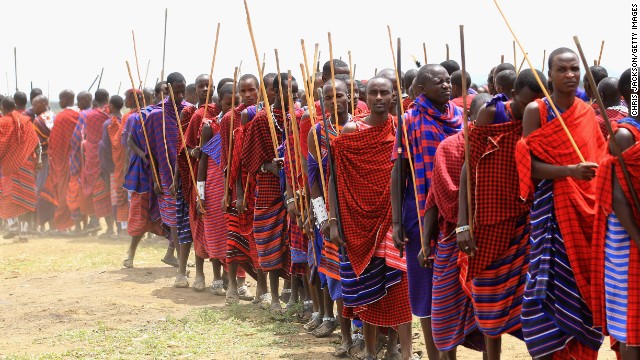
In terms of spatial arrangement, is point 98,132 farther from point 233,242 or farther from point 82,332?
point 82,332

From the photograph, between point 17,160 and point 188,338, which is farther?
point 17,160

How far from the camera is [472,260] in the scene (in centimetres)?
568

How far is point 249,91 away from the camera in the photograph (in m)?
10.1

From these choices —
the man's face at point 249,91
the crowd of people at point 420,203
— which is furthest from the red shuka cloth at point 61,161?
the man's face at point 249,91

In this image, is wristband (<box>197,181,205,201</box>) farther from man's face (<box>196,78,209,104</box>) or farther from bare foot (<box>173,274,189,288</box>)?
bare foot (<box>173,274,189,288</box>)

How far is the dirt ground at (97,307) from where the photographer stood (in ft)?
26.7

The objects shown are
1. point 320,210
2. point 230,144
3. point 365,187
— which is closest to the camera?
point 365,187

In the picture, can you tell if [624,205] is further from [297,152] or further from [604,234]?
[297,152]

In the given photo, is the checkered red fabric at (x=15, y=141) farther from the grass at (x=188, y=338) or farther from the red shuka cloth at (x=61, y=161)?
the grass at (x=188, y=338)

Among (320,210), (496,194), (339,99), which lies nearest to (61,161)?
(339,99)

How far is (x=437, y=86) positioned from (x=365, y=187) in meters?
1.05

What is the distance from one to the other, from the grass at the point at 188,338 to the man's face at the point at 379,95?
222cm

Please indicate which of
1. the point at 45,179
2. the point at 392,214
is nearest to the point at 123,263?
the point at 45,179

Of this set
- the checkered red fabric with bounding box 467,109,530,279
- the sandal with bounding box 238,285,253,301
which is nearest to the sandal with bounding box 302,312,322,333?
the sandal with bounding box 238,285,253,301
